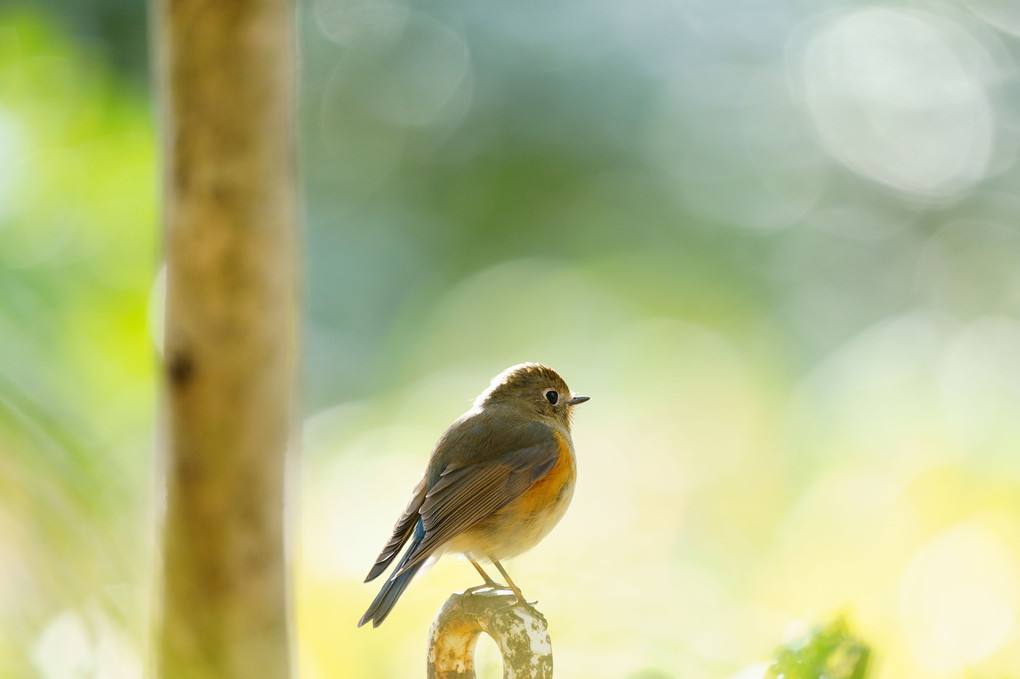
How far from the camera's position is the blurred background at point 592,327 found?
150 cm

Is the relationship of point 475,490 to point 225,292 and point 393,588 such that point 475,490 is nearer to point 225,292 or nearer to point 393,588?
point 393,588

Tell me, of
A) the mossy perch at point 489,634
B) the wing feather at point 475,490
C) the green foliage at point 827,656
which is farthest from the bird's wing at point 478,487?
the green foliage at point 827,656

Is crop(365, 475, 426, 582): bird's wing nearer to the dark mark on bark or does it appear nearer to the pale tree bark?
the pale tree bark

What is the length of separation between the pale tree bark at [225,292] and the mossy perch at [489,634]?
0.23 meters

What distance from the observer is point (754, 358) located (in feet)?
11.6

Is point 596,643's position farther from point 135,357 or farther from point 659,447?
point 659,447

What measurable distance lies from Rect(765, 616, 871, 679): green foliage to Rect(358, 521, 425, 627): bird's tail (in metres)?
0.38

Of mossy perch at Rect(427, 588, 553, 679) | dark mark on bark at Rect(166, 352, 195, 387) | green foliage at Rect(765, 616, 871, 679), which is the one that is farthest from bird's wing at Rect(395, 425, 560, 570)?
green foliage at Rect(765, 616, 871, 679)

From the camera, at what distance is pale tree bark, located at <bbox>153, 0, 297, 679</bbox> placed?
3.42ft

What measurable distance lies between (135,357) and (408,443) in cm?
103

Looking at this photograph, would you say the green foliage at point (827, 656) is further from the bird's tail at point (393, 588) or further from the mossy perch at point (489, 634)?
the bird's tail at point (393, 588)

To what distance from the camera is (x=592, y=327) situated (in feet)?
11.7

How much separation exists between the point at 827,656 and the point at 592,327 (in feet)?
9.11

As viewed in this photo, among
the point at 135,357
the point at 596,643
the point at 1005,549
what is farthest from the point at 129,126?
the point at 1005,549
